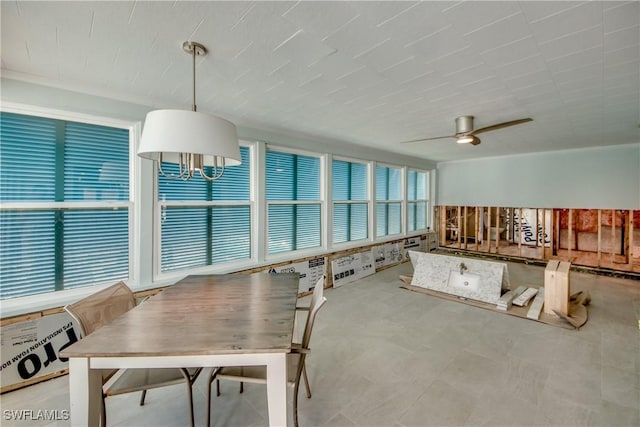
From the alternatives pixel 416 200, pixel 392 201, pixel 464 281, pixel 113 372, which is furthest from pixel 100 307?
pixel 416 200

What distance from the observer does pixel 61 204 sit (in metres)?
2.42

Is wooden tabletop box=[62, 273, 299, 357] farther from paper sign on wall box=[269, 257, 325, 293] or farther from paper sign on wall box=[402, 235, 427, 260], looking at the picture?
paper sign on wall box=[402, 235, 427, 260]

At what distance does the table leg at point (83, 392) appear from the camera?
51.4 inches

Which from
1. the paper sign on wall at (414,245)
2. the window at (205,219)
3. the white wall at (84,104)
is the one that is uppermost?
the white wall at (84,104)

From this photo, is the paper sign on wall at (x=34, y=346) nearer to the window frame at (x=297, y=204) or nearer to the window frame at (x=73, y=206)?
the window frame at (x=73, y=206)

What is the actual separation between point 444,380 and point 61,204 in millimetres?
3724

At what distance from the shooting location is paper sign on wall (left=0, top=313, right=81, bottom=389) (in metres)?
2.12

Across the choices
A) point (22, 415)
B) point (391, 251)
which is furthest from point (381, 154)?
point (22, 415)

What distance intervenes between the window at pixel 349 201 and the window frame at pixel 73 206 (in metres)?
3.10

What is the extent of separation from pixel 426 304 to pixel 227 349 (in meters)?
3.29

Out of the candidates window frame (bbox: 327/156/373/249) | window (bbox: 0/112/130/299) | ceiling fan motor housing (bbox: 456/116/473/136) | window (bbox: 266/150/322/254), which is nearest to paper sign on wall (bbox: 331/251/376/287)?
window frame (bbox: 327/156/373/249)

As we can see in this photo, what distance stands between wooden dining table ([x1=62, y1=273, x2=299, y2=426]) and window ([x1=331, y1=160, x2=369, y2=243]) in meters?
3.39

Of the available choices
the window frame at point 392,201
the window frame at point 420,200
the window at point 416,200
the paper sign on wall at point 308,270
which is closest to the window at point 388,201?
the window frame at point 392,201

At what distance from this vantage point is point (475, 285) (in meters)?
3.95
